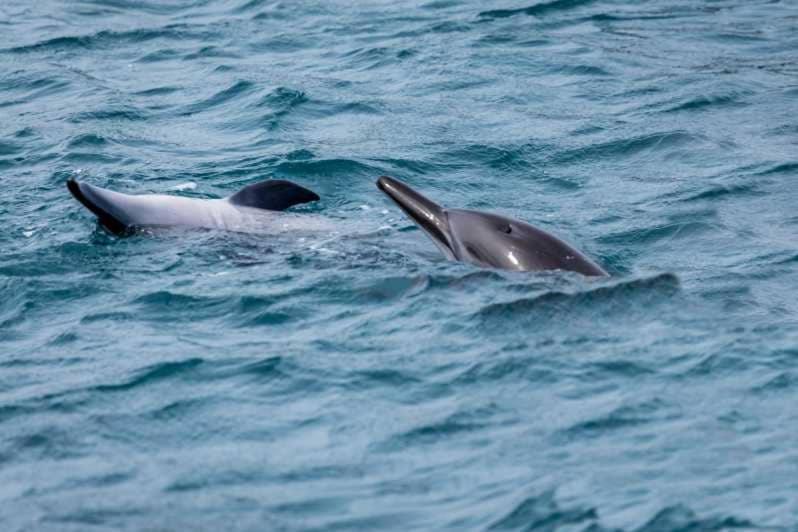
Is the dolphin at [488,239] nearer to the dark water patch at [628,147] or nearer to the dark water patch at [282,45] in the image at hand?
the dark water patch at [628,147]

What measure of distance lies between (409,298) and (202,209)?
2784mm

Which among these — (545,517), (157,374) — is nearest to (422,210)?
(157,374)

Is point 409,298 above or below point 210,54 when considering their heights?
below

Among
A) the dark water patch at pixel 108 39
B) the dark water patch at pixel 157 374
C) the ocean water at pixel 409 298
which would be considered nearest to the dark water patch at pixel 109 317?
the ocean water at pixel 409 298

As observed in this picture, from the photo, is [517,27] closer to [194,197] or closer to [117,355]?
[194,197]

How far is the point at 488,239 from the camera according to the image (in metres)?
10.3

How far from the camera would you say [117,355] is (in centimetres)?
914

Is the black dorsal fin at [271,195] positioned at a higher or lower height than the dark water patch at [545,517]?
higher

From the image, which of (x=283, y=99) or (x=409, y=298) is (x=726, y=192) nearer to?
(x=409, y=298)

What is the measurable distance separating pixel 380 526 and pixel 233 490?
89cm

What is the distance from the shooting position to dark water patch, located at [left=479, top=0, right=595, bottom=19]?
20453 mm

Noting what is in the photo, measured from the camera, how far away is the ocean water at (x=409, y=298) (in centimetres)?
711

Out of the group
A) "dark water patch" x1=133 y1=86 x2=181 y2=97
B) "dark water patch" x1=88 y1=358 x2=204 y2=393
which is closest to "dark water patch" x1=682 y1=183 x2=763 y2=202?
"dark water patch" x1=88 y1=358 x2=204 y2=393

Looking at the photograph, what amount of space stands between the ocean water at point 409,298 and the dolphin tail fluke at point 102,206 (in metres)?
0.15
